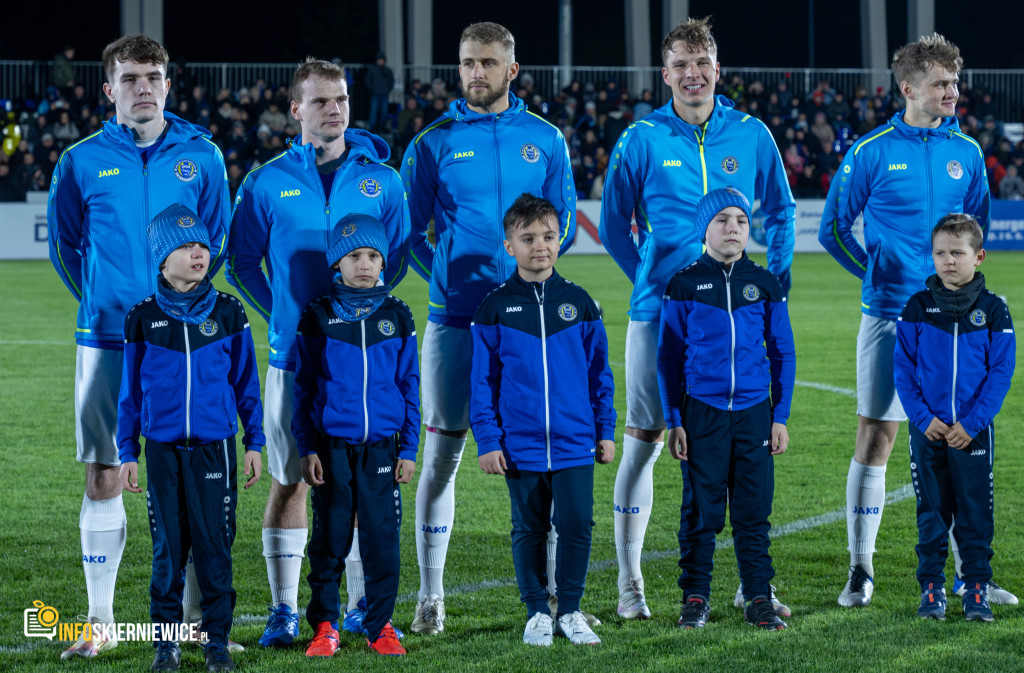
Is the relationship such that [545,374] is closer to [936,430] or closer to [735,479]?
[735,479]

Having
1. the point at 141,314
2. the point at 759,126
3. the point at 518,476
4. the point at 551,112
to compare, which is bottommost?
the point at 518,476

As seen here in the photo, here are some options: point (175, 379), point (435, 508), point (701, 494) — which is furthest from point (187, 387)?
point (701, 494)

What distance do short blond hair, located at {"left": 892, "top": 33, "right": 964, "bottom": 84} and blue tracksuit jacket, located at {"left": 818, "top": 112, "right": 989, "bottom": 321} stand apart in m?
0.22

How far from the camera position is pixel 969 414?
4.88 m

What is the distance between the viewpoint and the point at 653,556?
5973mm

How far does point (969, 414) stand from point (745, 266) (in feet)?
3.49

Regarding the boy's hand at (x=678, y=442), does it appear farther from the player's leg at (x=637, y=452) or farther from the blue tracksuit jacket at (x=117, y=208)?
the blue tracksuit jacket at (x=117, y=208)

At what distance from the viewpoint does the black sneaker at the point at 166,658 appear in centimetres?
432

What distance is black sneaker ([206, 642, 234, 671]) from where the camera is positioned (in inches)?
169

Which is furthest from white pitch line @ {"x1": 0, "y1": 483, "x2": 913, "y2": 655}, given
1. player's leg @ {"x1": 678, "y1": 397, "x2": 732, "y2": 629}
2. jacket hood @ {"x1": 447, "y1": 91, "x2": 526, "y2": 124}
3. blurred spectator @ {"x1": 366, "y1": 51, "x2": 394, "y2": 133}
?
blurred spectator @ {"x1": 366, "y1": 51, "x2": 394, "y2": 133}

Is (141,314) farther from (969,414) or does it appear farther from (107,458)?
(969,414)

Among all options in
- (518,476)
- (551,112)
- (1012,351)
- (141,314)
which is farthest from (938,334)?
(551,112)

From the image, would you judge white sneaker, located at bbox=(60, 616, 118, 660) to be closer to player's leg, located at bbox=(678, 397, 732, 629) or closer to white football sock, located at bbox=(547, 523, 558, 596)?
white football sock, located at bbox=(547, 523, 558, 596)

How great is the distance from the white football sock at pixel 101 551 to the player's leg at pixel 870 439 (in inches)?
117
